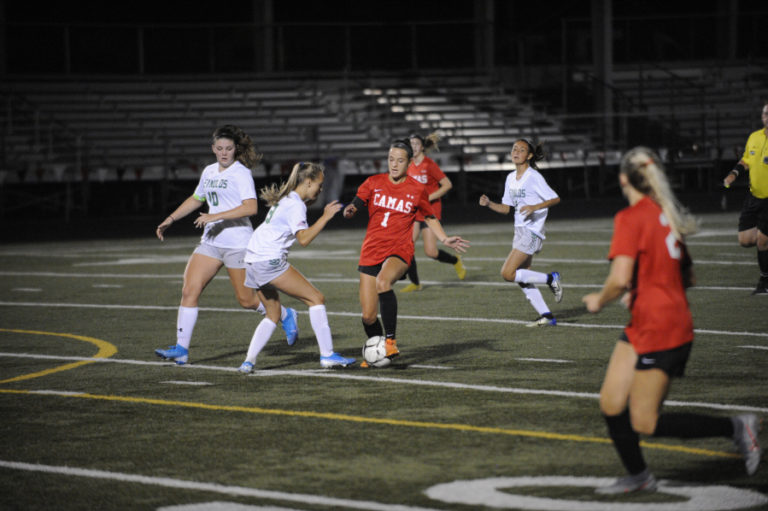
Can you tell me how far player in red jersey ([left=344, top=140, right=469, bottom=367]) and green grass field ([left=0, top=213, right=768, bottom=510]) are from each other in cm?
52

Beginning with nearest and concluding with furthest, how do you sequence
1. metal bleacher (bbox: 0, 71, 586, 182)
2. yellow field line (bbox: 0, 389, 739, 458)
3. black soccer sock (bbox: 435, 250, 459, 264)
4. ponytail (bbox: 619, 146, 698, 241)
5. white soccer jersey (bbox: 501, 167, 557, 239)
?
ponytail (bbox: 619, 146, 698, 241)
yellow field line (bbox: 0, 389, 739, 458)
white soccer jersey (bbox: 501, 167, 557, 239)
black soccer sock (bbox: 435, 250, 459, 264)
metal bleacher (bbox: 0, 71, 586, 182)

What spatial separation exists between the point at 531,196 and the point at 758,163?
311 centimetres

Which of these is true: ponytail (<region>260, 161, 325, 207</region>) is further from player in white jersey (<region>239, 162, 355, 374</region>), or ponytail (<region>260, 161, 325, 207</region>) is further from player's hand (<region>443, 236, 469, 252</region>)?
player's hand (<region>443, 236, 469, 252</region>)

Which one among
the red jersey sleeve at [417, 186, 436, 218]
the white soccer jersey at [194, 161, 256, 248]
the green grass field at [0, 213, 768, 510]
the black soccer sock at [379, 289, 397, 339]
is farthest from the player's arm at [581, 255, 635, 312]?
the white soccer jersey at [194, 161, 256, 248]

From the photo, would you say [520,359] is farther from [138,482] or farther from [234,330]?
[138,482]

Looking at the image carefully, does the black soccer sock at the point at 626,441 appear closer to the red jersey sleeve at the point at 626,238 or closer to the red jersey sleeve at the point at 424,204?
the red jersey sleeve at the point at 626,238

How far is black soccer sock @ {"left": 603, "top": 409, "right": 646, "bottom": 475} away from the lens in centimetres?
575

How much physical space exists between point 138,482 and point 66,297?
946 centimetres

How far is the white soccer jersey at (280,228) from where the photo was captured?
939cm

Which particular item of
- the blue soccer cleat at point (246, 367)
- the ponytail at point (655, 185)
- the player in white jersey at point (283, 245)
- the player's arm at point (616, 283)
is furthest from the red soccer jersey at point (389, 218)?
the player's arm at point (616, 283)

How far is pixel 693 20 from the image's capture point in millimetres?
42062

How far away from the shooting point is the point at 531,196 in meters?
12.4

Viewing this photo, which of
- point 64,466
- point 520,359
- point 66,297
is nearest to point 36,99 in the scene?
point 66,297

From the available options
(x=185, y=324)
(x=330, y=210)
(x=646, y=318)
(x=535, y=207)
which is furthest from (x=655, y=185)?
(x=535, y=207)
